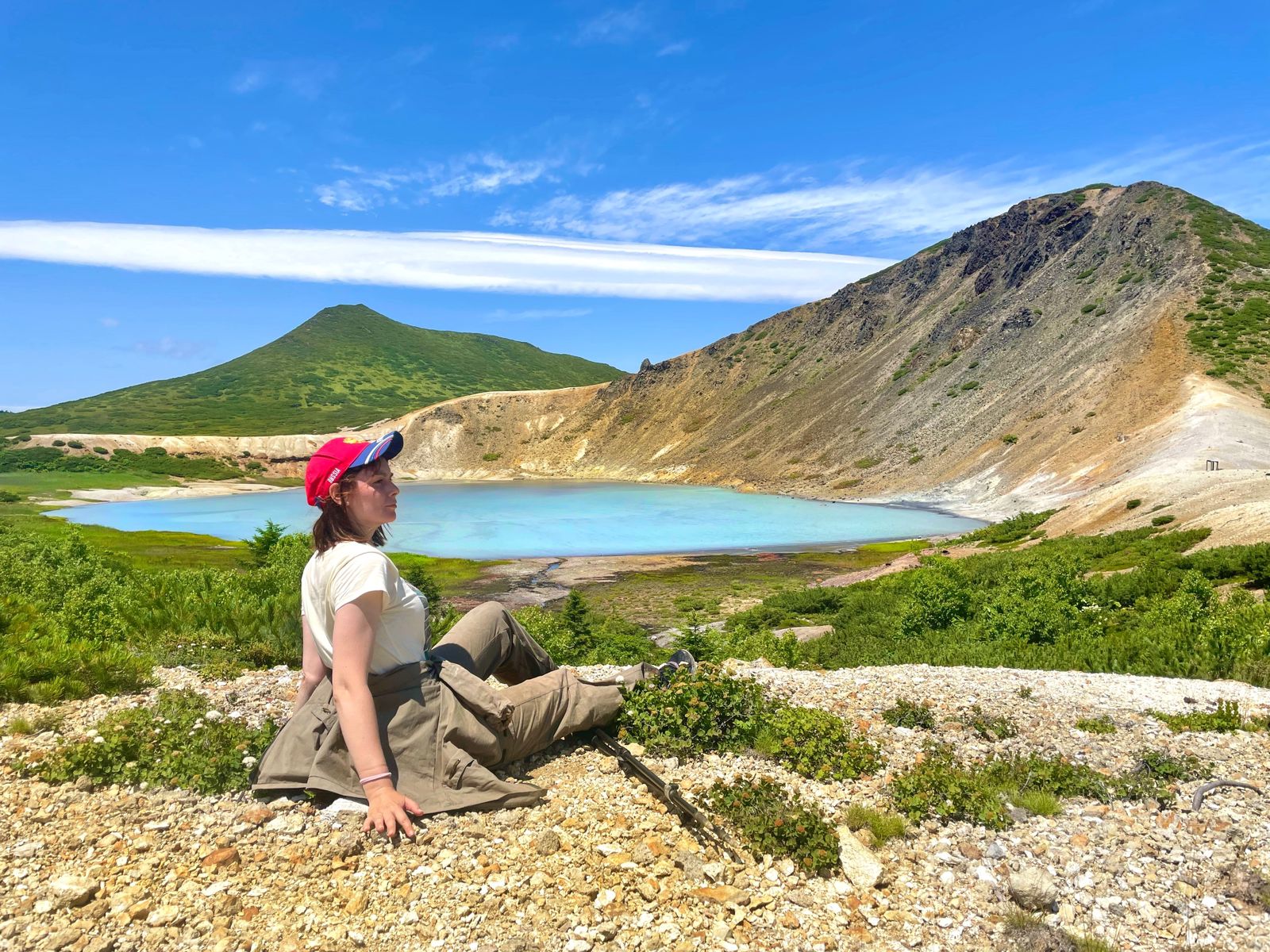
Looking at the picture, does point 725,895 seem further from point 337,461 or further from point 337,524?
point 337,461

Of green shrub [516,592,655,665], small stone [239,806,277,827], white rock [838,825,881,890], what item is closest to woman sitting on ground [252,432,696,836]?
small stone [239,806,277,827]

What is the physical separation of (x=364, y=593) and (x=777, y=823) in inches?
124

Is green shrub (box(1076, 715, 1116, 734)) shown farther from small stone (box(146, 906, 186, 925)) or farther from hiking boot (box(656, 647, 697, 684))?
small stone (box(146, 906, 186, 925))

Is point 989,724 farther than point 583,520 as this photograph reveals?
No

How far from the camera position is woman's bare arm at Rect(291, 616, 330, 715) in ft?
16.8

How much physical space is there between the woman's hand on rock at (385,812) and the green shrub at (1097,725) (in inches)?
253

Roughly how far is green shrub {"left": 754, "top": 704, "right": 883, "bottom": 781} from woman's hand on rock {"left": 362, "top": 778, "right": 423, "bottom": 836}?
3.18 meters

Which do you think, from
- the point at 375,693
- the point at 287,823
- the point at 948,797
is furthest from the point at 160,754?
the point at 948,797

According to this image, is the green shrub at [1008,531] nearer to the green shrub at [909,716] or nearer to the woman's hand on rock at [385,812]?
the green shrub at [909,716]

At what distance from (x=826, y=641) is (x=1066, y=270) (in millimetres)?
95941

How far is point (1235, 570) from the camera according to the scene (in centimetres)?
1662

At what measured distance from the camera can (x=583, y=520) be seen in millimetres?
77438

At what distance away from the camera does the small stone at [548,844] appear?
4930mm

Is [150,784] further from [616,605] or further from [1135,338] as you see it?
[1135,338]
